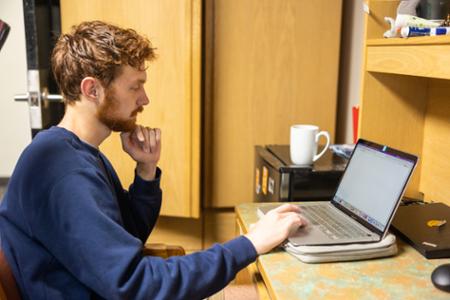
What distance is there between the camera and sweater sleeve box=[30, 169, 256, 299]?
870mm

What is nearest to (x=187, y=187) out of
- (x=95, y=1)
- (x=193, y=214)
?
(x=193, y=214)

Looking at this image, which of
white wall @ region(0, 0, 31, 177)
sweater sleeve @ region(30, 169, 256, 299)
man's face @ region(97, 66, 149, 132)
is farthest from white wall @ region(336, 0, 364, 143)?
white wall @ region(0, 0, 31, 177)

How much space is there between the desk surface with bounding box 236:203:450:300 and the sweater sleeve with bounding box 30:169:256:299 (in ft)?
0.43

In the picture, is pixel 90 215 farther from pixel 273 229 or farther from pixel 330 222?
pixel 330 222

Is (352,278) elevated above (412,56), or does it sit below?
below

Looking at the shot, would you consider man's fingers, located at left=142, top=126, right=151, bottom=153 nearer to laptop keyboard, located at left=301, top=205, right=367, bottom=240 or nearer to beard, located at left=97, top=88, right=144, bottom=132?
beard, located at left=97, top=88, right=144, bottom=132

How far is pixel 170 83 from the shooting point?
2.04 meters

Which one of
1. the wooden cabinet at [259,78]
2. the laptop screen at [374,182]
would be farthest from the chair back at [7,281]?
the wooden cabinet at [259,78]

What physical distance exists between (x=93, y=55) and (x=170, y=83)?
3.29 ft

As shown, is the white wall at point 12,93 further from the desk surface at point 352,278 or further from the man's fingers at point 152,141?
the desk surface at point 352,278

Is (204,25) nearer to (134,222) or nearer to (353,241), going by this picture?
(134,222)

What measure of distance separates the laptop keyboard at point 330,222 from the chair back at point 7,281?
2.24 ft

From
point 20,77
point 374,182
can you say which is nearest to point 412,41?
point 374,182

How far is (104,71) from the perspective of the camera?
1.04m
